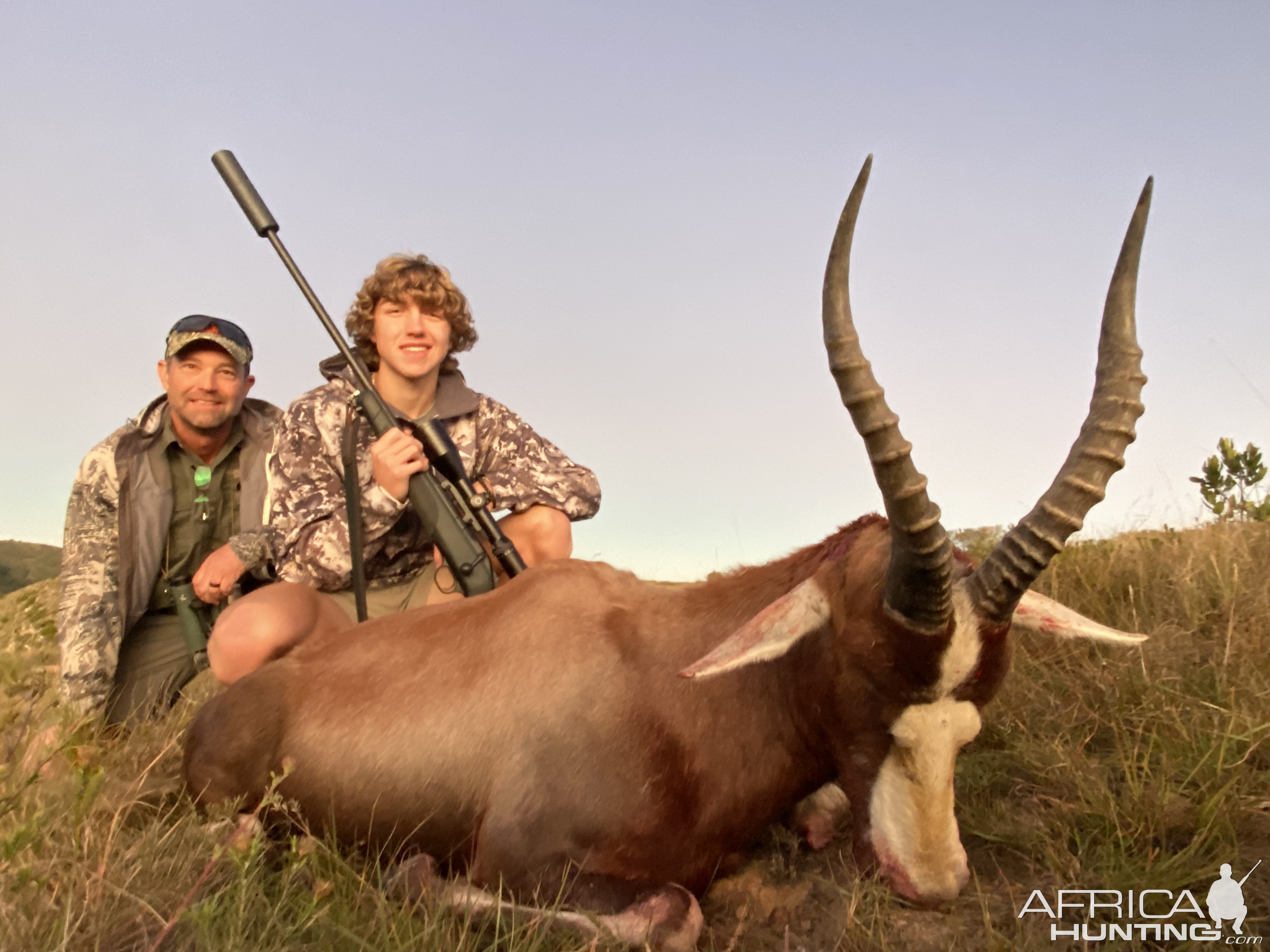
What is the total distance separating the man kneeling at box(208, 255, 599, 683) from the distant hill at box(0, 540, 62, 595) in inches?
313

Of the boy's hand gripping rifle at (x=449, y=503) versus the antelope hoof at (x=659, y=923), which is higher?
the boy's hand gripping rifle at (x=449, y=503)

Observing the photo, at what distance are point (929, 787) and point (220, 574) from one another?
13.2 ft

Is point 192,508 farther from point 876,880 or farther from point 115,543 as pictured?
point 876,880

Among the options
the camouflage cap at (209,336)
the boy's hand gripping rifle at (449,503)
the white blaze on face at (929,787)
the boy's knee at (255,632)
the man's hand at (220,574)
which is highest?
the camouflage cap at (209,336)

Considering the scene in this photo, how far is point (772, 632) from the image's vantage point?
2.84 m

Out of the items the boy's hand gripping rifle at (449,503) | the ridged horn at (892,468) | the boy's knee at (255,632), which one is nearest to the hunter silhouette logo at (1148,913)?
the ridged horn at (892,468)

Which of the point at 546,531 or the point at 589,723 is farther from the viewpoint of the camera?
the point at 546,531

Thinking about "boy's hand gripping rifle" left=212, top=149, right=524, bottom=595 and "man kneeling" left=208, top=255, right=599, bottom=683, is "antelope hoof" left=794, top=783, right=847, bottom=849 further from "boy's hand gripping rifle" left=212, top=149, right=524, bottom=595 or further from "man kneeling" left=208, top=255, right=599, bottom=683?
"man kneeling" left=208, top=255, right=599, bottom=683

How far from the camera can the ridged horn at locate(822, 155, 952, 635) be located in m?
2.49

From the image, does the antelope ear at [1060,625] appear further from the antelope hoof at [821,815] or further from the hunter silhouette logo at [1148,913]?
the antelope hoof at [821,815]

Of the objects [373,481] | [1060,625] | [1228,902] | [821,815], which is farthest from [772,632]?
[373,481]

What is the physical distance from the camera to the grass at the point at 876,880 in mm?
2451

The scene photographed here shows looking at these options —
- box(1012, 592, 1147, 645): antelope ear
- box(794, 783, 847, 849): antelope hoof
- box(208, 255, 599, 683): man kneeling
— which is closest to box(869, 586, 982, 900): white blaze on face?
box(1012, 592, 1147, 645): antelope ear

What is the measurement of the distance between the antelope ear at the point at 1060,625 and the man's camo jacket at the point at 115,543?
4.00m
